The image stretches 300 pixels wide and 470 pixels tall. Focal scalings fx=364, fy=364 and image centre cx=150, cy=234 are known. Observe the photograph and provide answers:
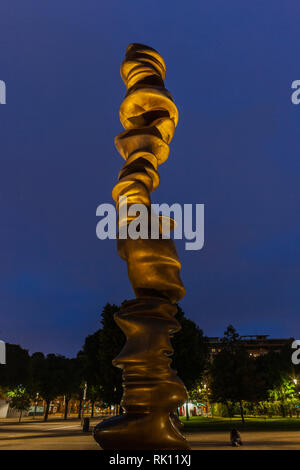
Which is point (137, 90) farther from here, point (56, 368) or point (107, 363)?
point (56, 368)

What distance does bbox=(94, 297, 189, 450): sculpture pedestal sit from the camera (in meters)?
5.42

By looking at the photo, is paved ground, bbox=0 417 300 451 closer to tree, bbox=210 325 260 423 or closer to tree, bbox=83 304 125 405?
tree, bbox=83 304 125 405

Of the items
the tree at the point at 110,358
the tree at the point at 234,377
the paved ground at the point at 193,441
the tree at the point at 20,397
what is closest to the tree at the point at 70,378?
the tree at the point at 20,397

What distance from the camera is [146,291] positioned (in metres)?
6.47

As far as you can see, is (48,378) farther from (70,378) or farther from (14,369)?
(14,369)

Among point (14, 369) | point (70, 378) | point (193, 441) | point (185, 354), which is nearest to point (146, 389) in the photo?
point (193, 441)

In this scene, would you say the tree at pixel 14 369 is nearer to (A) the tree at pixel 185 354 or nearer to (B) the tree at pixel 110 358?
(B) the tree at pixel 110 358

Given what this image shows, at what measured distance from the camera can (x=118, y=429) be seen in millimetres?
5434

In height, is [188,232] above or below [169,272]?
above

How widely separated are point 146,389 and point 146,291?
162cm

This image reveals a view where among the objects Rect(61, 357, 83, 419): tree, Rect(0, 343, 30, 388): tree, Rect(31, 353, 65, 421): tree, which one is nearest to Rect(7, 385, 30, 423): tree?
Rect(0, 343, 30, 388): tree

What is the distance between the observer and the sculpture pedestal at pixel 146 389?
17.8 ft
